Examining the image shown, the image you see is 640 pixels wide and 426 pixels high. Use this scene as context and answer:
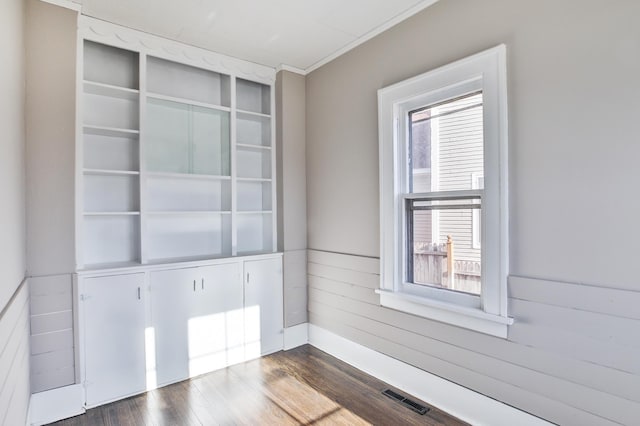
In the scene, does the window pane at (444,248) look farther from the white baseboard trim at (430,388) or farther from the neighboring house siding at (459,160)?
the white baseboard trim at (430,388)

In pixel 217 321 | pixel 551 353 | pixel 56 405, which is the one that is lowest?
pixel 56 405

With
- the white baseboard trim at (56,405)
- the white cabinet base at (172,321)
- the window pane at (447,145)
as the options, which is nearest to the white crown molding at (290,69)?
the window pane at (447,145)

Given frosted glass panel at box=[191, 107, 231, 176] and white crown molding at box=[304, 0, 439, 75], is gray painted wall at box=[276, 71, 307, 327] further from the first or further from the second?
frosted glass panel at box=[191, 107, 231, 176]

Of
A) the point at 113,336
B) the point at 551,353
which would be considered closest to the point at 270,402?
the point at 113,336

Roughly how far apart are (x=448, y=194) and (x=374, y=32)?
4.86 feet

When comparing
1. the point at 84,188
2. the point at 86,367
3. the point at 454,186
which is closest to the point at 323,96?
the point at 454,186

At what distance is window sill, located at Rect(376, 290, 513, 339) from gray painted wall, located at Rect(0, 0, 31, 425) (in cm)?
224

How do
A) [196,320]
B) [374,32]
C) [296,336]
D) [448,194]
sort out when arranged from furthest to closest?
[296,336]
[196,320]
[374,32]
[448,194]

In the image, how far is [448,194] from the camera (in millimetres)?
2430

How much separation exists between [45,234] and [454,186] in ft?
9.15

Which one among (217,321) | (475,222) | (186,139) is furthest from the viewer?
(186,139)

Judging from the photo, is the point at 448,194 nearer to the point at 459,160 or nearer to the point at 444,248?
the point at 459,160

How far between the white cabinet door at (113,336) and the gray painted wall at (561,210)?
2066 millimetres

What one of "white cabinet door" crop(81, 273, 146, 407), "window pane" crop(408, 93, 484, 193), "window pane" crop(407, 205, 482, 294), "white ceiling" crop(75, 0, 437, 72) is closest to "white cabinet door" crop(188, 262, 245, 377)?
"white cabinet door" crop(81, 273, 146, 407)
